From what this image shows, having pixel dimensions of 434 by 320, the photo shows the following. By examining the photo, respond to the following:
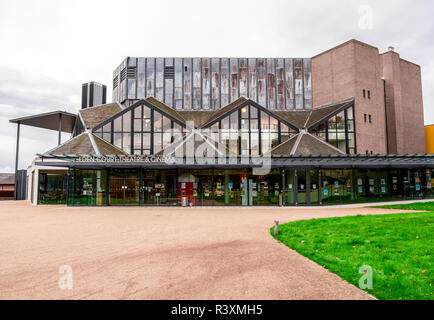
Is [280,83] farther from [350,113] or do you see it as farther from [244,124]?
[244,124]

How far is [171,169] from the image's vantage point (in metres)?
23.9

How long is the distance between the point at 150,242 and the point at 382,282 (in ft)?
20.7

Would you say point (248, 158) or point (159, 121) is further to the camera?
point (159, 121)

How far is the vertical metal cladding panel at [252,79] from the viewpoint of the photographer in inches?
1618

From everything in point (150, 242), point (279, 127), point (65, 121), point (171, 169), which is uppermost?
point (65, 121)

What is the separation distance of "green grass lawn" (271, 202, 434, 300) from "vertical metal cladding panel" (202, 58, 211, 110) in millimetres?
32053

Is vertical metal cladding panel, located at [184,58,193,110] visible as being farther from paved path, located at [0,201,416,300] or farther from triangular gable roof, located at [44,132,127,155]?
paved path, located at [0,201,416,300]

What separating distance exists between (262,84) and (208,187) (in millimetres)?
23258

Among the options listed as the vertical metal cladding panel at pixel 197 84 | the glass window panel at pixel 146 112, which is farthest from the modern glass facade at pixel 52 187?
the vertical metal cladding panel at pixel 197 84

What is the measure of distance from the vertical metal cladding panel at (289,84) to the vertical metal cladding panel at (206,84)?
11.2 m

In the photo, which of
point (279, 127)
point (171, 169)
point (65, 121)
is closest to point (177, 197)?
point (171, 169)
